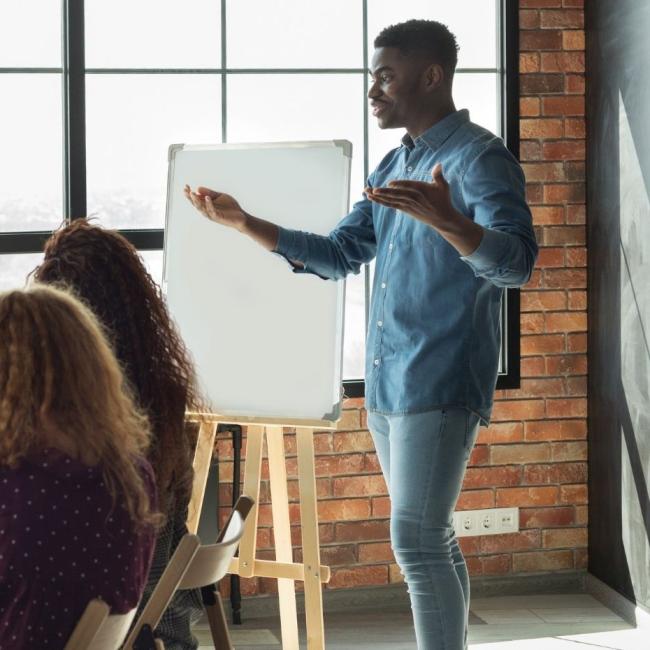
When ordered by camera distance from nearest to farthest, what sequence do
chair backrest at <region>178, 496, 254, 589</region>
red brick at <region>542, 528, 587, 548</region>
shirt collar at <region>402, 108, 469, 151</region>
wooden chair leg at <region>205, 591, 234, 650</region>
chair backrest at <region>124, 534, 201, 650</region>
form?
chair backrest at <region>124, 534, 201, 650</region> < chair backrest at <region>178, 496, 254, 589</region> < wooden chair leg at <region>205, 591, 234, 650</region> < shirt collar at <region>402, 108, 469, 151</region> < red brick at <region>542, 528, 587, 548</region>

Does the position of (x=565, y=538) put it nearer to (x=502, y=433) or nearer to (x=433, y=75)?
(x=502, y=433)

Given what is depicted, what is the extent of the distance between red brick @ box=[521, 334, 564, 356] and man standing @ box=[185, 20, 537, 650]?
4.84ft

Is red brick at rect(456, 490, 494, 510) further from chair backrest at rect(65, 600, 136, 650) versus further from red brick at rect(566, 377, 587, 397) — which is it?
chair backrest at rect(65, 600, 136, 650)

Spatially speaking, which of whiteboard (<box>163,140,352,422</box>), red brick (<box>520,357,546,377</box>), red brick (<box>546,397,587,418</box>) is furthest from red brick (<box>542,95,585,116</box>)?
whiteboard (<box>163,140,352,422</box>)

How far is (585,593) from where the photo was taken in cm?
401

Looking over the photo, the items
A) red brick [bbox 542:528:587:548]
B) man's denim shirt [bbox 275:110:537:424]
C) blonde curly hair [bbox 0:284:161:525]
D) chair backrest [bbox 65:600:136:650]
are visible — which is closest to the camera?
chair backrest [bbox 65:600:136:650]

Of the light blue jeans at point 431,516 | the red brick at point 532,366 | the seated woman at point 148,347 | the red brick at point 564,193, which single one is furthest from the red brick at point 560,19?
the seated woman at point 148,347

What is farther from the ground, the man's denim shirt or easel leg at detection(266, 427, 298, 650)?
the man's denim shirt

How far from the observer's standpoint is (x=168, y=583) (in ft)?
5.43

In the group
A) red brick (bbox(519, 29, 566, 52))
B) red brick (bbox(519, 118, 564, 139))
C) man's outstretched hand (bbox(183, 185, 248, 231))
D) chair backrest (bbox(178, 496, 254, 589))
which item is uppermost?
red brick (bbox(519, 29, 566, 52))

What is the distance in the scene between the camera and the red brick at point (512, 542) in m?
3.97

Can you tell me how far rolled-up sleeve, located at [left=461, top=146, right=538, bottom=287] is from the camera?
222 cm

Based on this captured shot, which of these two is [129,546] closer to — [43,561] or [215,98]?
[43,561]

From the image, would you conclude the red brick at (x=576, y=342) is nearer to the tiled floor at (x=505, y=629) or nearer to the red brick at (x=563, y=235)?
the red brick at (x=563, y=235)
